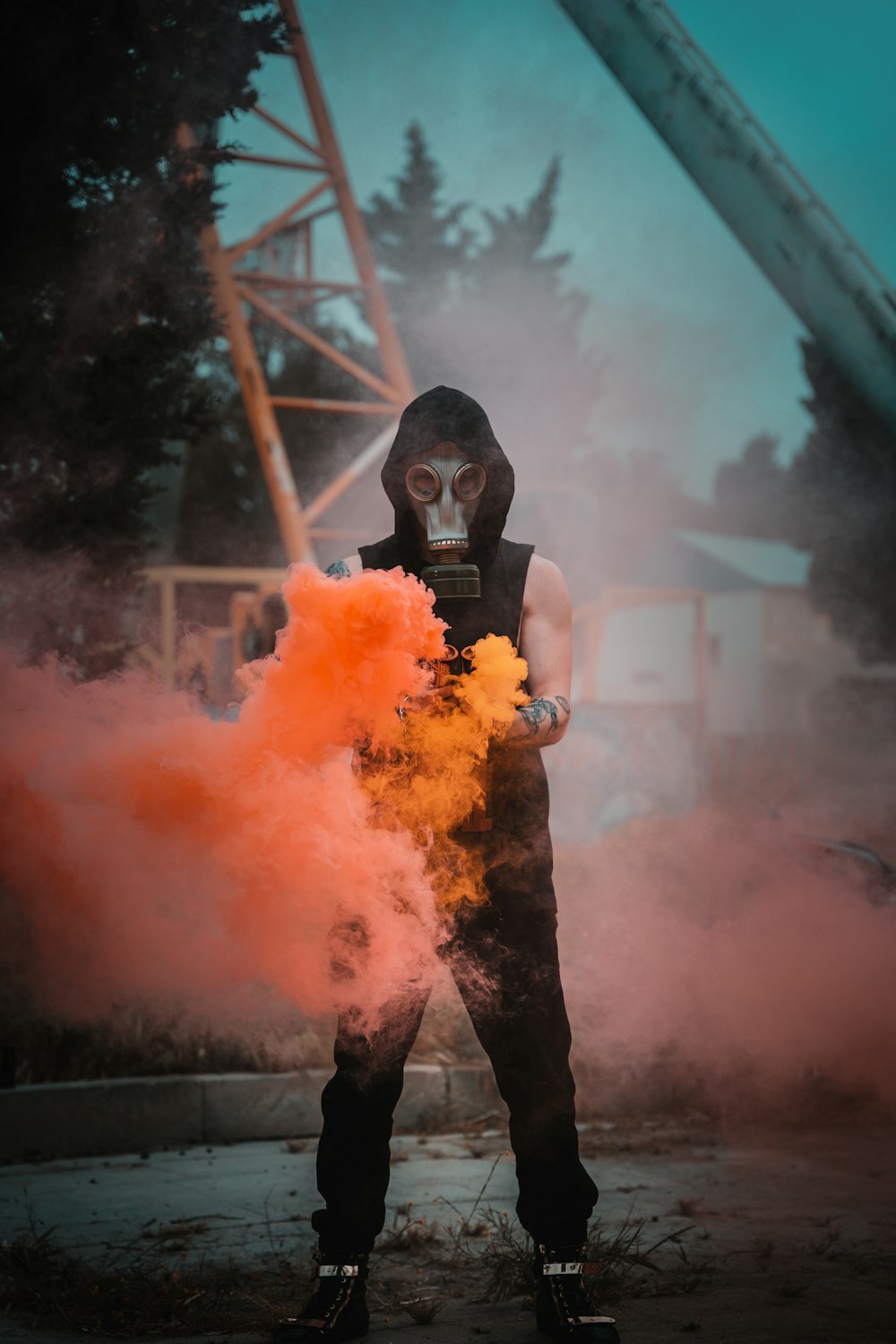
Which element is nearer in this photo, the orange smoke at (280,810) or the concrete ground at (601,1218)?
the orange smoke at (280,810)

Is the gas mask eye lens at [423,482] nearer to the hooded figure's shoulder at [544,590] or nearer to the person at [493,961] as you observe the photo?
the person at [493,961]

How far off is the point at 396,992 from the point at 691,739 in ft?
24.1

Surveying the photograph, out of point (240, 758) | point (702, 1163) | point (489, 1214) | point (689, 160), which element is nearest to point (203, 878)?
point (240, 758)

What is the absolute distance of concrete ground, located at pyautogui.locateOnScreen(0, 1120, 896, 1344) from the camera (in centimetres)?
313

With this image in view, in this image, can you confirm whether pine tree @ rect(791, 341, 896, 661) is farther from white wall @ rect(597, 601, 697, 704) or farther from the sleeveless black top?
white wall @ rect(597, 601, 697, 704)

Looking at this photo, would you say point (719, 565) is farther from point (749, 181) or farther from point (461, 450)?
point (461, 450)

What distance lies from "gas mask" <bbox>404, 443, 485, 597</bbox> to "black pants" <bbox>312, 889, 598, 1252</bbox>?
783 millimetres

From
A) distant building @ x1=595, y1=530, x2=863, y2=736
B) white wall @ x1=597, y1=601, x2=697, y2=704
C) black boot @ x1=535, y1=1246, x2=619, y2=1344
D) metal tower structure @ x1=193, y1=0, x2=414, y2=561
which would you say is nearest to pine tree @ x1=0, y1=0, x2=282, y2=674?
metal tower structure @ x1=193, y1=0, x2=414, y2=561

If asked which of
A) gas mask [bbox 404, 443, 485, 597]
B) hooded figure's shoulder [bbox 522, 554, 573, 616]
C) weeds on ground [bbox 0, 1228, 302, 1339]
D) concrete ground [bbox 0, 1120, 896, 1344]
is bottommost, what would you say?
concrete ground [bbox 0, 1120, 896, 1344]

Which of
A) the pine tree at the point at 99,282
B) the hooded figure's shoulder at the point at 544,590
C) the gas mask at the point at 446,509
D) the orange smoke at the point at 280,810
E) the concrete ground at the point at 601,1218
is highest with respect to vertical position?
the pine tree at the point at 99,282

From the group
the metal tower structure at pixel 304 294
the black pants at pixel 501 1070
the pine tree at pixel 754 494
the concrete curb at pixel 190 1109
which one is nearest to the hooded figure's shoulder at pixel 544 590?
the black pants at pixel 501 1070

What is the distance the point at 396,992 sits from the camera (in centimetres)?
310

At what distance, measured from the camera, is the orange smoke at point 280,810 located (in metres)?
3.01

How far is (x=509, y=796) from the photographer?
3.12 meters
